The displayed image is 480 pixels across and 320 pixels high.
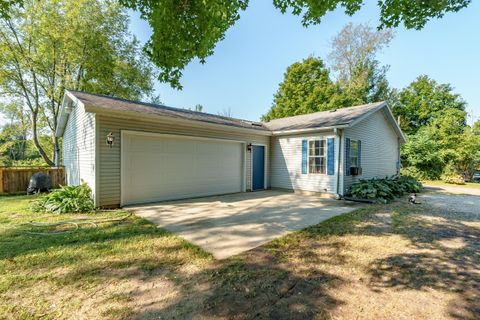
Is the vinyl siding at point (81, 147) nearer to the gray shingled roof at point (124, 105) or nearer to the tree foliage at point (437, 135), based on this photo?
the gray shingled roof at point (124, 105)

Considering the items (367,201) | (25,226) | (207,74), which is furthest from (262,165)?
(207,74)

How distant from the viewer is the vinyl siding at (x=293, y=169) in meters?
8.55

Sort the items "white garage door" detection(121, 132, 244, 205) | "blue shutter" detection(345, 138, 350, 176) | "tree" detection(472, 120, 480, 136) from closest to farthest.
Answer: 1. "white garage door" detection(121, 132, 244, 205)
2. "blue shutter" detection(345, 138, 350, 176)
3. "tree" detection(472, 120, 480, 136)

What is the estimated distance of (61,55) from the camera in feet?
44.4

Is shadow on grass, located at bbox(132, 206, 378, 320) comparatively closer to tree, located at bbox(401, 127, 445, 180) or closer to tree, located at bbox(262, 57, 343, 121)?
tree, located at bbox(401, 127, 445, 180)

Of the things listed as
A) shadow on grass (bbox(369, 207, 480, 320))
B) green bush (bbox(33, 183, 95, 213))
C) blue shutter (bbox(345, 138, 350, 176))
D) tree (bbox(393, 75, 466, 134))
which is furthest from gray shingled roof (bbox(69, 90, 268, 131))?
tree (bbox(393, 75, 466, 134))

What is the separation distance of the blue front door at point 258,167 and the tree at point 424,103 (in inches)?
740

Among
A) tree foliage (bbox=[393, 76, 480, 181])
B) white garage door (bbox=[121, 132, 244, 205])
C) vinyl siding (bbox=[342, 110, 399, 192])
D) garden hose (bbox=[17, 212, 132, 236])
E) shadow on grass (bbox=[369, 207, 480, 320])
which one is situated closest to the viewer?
shadow on grass (bbox=[369, 207, 480, 320])

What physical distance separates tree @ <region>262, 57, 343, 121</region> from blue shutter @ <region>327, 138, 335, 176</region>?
12867 mm

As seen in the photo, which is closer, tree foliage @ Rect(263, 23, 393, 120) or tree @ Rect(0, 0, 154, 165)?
tree @ Rect(0, 0, 154, 165)

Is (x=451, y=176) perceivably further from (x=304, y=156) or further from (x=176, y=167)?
(x=176, y=167)

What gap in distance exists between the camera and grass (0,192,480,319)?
83.5 inches

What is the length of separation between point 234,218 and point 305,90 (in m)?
19.5

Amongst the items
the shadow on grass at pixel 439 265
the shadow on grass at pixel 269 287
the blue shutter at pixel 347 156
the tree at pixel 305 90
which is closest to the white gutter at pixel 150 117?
the blue shutter at pixel 347 156
